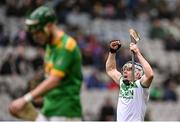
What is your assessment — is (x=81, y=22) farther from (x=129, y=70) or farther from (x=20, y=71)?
(x=129, y=70)

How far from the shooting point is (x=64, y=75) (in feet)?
26.4

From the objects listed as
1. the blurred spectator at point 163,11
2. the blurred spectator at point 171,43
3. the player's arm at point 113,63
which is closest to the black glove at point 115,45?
the player's arm at point 113,63

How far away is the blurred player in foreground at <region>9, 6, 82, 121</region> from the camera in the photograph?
7887mm

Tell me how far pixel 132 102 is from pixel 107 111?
918 cm

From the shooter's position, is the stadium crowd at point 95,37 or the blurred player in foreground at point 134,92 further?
the stadium crowd at point 95,37

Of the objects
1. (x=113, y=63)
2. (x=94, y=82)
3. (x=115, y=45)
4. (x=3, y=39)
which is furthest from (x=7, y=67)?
(x=115, y=45)

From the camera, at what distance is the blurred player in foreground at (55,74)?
789 cm

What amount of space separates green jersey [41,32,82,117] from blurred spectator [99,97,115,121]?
7679 millimetres

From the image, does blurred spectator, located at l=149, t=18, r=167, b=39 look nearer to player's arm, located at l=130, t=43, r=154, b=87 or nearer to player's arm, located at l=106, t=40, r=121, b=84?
player's arm, located at l=106, t=40, r=121, b=84

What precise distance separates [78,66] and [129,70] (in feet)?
2.91

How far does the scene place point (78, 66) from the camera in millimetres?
8172

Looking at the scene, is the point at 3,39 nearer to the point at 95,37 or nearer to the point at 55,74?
the point at 95,37

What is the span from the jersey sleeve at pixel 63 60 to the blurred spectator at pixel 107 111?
26.0ft

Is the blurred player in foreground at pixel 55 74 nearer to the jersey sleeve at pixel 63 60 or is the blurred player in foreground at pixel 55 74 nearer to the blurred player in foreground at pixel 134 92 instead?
the jersey sleeve at pixel 63 60
